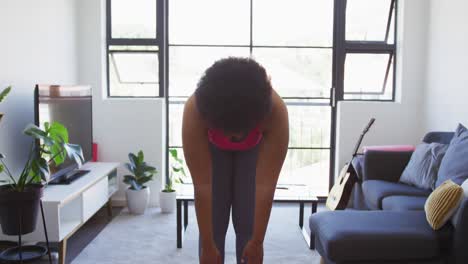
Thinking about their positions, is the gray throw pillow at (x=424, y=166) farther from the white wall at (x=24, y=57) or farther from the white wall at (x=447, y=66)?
the white wall at (x=24, y=57)

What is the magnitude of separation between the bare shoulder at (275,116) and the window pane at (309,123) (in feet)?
9.76

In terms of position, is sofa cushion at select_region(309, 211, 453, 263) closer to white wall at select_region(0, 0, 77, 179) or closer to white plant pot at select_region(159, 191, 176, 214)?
white plant pot at select_region(159, 191, 176, 214)

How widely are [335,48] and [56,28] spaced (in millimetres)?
2588

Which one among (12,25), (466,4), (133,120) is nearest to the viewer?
(12,25)

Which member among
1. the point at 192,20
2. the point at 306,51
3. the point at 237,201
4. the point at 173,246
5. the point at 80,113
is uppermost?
the point at 192,20

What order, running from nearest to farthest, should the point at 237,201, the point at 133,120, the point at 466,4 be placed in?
the point at 237,201 → the point at 466,4 → the point at 133,120

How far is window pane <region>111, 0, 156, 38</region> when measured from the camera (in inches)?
180

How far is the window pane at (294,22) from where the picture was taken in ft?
15.2

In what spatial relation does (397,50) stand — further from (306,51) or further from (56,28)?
(56,28)

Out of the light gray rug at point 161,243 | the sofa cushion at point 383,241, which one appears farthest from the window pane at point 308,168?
the sofa cushion at point 383,241

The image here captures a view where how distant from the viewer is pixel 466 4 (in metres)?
3.68

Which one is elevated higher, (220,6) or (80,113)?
(220,6)

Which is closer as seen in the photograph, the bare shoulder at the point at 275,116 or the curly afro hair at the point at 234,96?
the curly afro hair at the point at 234,96

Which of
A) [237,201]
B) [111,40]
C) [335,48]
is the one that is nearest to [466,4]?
[335,48]
